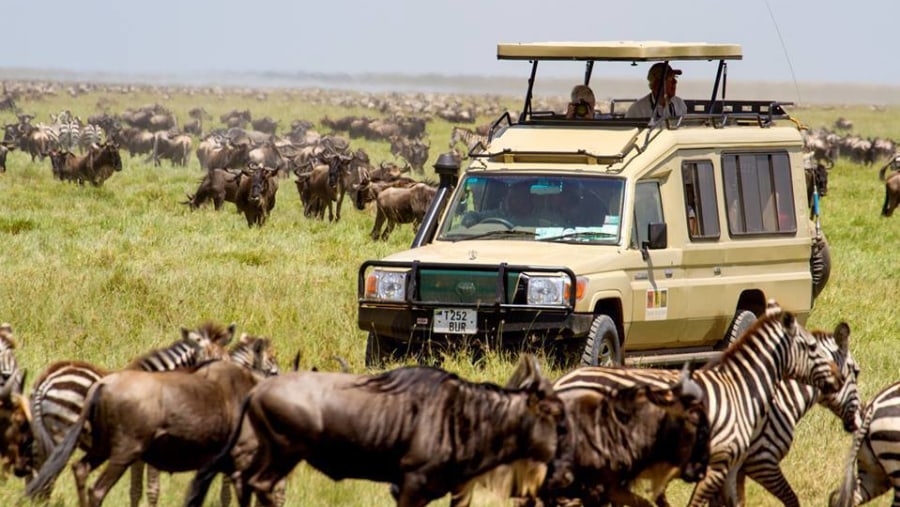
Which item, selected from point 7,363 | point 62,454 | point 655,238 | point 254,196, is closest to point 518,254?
point 655,238

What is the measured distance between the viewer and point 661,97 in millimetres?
13570

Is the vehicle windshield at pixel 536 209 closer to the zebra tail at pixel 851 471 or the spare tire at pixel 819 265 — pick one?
the zebra tail at pixel 851 471

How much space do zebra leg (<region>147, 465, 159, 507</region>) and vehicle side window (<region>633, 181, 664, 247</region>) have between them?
537 centimetres

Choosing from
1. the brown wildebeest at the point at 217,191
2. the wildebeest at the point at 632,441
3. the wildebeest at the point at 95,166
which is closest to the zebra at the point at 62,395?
the wildebeest at the point at 632,441

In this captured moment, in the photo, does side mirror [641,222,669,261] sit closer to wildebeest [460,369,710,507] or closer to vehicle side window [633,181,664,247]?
vehicle side window [633,181,664,247]

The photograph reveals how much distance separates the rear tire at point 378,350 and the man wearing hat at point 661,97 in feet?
11.1

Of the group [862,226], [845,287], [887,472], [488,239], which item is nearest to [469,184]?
[488,239]

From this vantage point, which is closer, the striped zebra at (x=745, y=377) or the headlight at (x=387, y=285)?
the striped zebra at (x=745, y=377)

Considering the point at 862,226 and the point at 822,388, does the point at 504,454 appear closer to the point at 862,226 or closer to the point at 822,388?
the point at 822,388

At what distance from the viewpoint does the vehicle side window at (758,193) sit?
42.8 feet

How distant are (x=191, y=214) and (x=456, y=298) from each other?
1474 centimetres

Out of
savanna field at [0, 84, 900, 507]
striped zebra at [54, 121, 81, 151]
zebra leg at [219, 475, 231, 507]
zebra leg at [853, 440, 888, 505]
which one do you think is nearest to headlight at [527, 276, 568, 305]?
savanna field at [0, 84, 900, 507]

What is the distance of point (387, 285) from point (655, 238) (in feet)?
6.95

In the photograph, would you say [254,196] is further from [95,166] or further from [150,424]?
[150,424]
